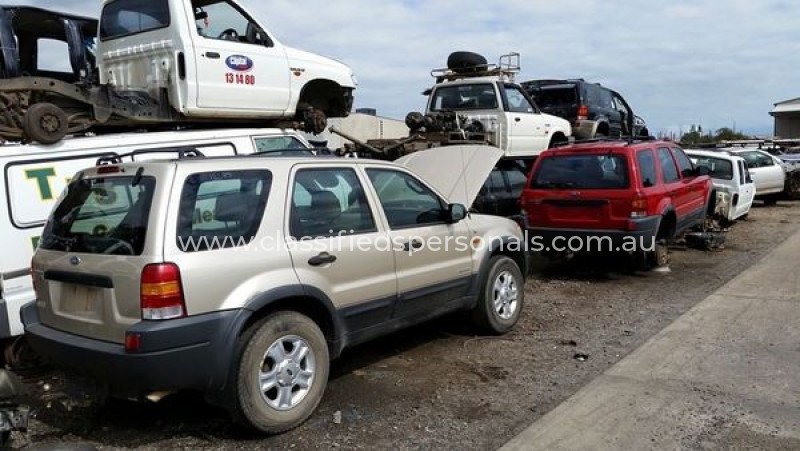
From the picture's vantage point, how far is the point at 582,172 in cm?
875

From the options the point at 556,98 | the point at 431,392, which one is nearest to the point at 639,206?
the point at 431,392

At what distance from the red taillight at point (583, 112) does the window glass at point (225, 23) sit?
8796 mm

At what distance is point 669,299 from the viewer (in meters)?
7.53

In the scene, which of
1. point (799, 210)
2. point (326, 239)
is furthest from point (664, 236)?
point (799, 210)

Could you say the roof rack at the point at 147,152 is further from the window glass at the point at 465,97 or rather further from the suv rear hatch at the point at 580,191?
the window glass at the point at 465,97

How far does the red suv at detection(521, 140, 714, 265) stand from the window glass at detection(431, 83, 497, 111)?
3028 mm

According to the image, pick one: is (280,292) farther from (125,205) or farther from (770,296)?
(770,296)

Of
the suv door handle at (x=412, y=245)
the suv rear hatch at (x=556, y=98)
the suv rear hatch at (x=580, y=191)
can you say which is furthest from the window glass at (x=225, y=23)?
the suv rear hatch at (x=556, y=98)

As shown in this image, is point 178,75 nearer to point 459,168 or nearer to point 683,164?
point 459,168

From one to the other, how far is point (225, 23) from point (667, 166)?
19.9 feet

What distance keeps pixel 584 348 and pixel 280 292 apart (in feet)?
9.87

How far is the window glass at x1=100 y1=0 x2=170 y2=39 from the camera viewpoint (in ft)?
23.1

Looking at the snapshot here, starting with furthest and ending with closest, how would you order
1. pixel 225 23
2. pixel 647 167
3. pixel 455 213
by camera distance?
pixel 647 167 → pixel 225 23 → pixel 455 213

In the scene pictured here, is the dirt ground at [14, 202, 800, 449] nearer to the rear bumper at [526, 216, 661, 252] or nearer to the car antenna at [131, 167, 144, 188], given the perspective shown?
the rear bumper at [526, 216, 661, 252]
